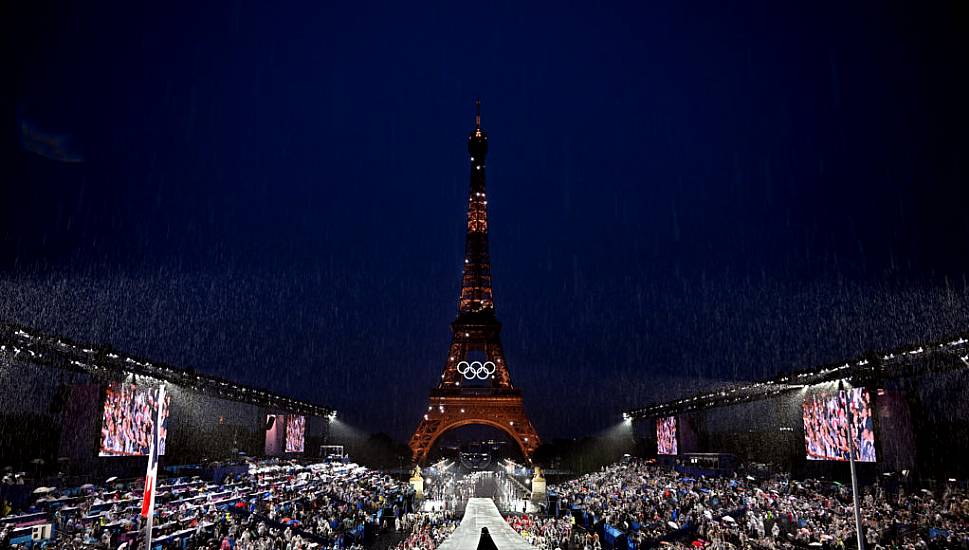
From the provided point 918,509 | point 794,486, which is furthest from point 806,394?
point 918,509

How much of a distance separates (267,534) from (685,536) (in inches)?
659

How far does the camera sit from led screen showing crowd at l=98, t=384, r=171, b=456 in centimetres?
3120

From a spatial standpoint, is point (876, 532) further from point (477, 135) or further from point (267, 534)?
point (477, 135)

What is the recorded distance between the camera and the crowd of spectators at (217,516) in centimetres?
2152

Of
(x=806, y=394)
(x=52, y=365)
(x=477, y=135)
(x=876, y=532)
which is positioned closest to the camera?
(x=876, y=532)

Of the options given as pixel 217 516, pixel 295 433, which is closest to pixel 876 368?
pixel 217 516

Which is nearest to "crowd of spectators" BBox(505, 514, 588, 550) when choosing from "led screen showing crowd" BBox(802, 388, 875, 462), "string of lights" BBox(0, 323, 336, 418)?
"led screen showing crowd" BBox(802, 388, 875, 462)

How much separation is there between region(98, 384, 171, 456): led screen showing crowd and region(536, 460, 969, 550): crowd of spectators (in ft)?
74.5

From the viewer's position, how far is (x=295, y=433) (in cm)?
6222

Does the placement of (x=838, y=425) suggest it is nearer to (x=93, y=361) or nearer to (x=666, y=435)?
(x=666, y=435)

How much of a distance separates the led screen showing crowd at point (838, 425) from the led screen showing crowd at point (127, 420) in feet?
119

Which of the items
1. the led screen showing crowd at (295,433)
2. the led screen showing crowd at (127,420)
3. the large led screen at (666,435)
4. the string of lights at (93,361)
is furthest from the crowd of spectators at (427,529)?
the large led screen at (666,435)

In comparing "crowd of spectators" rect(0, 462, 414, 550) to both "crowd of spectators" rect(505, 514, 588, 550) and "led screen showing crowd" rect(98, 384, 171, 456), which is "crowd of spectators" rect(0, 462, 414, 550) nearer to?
"led screen showing crowd" rect(98, 384, 171, 456)

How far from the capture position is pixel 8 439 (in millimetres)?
42656
